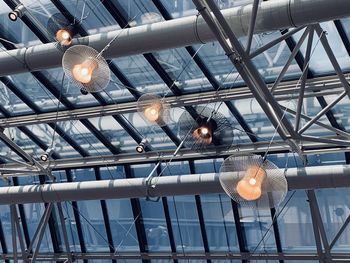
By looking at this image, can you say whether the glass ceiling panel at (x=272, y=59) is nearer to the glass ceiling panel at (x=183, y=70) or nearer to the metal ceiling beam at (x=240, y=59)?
the glass ceiling panel at (x=183, y=70)

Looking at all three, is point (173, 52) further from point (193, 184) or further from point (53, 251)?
point (53, 251)

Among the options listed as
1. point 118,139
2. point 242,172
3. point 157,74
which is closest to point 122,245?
point 118,139

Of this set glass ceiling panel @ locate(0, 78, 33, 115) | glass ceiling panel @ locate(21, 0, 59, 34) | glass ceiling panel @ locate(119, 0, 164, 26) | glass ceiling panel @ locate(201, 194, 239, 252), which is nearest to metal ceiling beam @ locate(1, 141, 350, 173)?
glass ceiling panel @ locate(201, 194, 239, 252)

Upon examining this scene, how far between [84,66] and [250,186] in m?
3.14

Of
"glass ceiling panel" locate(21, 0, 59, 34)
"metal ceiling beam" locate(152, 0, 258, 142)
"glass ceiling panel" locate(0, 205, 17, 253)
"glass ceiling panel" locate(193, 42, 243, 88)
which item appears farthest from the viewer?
"glass ceiling panel" locate(0, 205, 17, 253)

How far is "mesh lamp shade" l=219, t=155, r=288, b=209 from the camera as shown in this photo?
1199cm

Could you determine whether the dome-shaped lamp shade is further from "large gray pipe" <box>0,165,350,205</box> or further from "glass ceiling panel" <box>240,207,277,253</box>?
"glass ceiling panel" <box>240,207,277,253</box>

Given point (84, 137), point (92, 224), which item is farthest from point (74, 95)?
point (92, 224)

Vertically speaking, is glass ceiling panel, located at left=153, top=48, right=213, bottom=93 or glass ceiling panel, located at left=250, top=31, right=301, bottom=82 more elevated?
glass ceiling panel, located at left=153, top=48, right=213, bottom=93

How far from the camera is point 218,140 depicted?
14414mm

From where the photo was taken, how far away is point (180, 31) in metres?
13.5

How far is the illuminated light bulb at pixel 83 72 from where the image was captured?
1206 cm

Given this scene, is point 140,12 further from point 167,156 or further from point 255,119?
point 167,156

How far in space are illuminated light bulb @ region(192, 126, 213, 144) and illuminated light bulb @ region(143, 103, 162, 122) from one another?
77 centimetres
